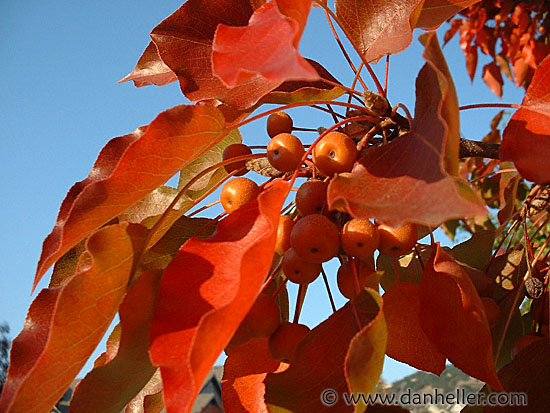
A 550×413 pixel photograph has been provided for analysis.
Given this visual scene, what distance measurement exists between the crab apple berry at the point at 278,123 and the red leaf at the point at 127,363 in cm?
33

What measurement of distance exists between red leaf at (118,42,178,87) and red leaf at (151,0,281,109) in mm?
144

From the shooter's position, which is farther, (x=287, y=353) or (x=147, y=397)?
(x=147, y=397)

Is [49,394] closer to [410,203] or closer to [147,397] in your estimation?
[147,397]

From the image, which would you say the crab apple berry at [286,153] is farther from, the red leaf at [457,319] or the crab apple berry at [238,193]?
the red leaf at [457,319]

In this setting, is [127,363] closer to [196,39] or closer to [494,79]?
[196,39]

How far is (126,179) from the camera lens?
1.95 feet

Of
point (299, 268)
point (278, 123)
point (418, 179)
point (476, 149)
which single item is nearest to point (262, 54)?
point (418, 179)

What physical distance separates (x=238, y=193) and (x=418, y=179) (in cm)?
29

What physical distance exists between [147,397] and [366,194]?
489 mm

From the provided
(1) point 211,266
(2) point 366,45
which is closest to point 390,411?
(1) point 211,266

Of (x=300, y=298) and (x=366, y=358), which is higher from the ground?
(x=300, y=298)

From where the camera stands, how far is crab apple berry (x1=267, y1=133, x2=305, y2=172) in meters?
0.71

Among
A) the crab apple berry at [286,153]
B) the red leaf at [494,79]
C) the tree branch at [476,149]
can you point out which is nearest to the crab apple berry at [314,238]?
the crab apple berry at [286,153]

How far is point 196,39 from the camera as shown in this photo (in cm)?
85
